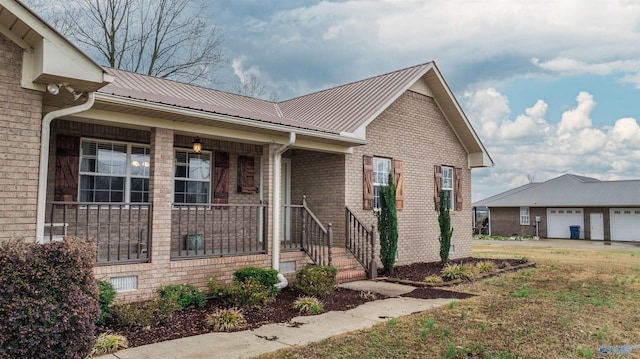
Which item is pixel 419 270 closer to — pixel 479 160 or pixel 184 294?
pixel 479 160

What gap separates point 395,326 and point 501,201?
105ft

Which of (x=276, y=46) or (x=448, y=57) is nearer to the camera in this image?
(x=448, y=57)

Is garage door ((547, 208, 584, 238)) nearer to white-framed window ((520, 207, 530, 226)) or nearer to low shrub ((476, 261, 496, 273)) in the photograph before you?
white-framed window ((520, 207, 530, 226))

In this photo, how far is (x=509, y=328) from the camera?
6.36 meters

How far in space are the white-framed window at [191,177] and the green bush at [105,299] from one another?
145 inches

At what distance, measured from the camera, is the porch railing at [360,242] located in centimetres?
1051

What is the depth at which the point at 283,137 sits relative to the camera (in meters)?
8.90

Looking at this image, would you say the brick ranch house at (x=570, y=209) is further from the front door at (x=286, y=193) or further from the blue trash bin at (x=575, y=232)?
the front door at (x=286, y=193)

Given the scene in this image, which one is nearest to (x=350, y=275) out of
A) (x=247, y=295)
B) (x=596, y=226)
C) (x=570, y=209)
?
(x=247, y=295)

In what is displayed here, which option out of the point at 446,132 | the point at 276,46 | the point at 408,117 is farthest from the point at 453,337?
the point at 276,46

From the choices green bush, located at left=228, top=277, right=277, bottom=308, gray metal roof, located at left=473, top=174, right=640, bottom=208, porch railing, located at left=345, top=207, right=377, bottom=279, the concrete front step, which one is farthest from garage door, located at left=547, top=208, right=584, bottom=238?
green bush, located at left=228, top=277, right=277, bottom=308

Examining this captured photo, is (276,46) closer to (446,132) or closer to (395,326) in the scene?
(446,132)

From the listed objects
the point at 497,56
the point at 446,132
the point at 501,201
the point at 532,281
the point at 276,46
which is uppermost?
the point at 276,46

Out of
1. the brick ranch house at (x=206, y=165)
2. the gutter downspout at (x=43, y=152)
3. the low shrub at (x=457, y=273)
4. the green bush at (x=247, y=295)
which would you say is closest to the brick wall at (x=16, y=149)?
the brick ranch house at (x=206, y=165)
